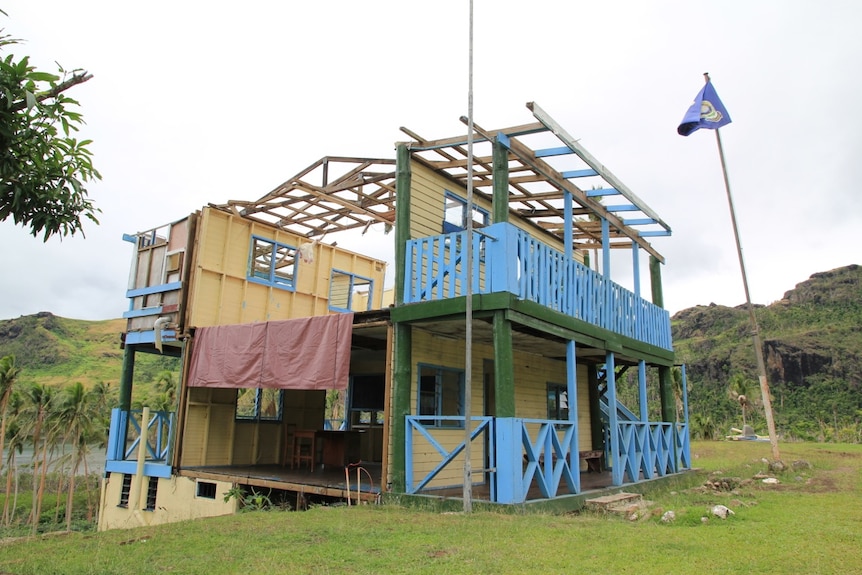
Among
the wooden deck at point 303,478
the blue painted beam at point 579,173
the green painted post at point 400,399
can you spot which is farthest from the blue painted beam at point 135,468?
the blue painted beam at point 579,173

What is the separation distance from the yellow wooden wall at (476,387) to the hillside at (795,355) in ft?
118

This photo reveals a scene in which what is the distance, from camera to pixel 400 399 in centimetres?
982

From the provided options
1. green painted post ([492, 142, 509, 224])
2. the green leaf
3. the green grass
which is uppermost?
green painted post ([492, 142, 509, 224])

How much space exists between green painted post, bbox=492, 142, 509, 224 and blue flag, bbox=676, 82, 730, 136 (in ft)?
28.4

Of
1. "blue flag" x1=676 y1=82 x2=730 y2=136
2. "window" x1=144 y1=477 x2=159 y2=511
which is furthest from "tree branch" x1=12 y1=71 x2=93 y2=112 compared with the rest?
"blue flag" x1=676 y1=82 x2=730 y2=136

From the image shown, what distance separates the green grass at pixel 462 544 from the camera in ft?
18.3

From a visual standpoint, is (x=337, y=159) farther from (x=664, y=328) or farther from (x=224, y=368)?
(x=664, y=328)

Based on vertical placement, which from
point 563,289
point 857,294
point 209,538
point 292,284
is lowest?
point 209,538

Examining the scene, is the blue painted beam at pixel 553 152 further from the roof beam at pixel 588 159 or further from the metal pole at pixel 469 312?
the metal pole at pixel 469 312

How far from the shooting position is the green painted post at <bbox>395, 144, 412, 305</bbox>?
34.2 ft

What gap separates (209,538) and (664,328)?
500 inches

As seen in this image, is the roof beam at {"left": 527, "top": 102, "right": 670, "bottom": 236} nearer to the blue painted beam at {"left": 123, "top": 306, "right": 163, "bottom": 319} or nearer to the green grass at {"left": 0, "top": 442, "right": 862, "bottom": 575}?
the green grass at {"left": 0, "top": 442, "right": 862, "bottom": 575}

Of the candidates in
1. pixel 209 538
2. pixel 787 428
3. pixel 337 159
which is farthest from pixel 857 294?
pixel 209 538

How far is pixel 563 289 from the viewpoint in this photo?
1114cm
